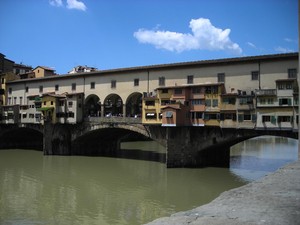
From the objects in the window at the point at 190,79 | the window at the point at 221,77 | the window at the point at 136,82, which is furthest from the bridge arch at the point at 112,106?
the window at the point at 221,77

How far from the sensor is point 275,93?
1177 inches

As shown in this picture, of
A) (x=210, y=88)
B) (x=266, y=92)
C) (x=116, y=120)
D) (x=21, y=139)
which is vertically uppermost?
(x=210, y=88)

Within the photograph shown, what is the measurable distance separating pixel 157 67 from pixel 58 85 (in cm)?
1850

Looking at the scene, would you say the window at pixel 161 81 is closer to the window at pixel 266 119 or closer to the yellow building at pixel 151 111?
the yellow building at pixel 151 111

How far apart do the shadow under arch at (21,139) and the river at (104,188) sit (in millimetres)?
14942

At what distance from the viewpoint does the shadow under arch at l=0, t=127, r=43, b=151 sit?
182 ft

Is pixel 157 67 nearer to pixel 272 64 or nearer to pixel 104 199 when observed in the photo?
pixel 272 64

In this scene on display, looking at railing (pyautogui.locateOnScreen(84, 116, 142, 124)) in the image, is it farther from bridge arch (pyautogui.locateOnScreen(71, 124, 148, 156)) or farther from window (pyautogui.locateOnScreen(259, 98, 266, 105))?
window (pyautogui.locateOnScreen(259, 98, 266, 105))

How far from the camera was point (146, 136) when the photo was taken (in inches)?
1521

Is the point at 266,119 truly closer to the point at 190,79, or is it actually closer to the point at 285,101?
the point at 285,101

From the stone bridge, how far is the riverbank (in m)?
22.4

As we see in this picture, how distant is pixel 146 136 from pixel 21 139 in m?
30.7

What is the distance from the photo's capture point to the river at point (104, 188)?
19.1 metres

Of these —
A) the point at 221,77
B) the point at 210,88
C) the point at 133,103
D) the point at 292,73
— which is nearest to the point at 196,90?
the point at 210,88
